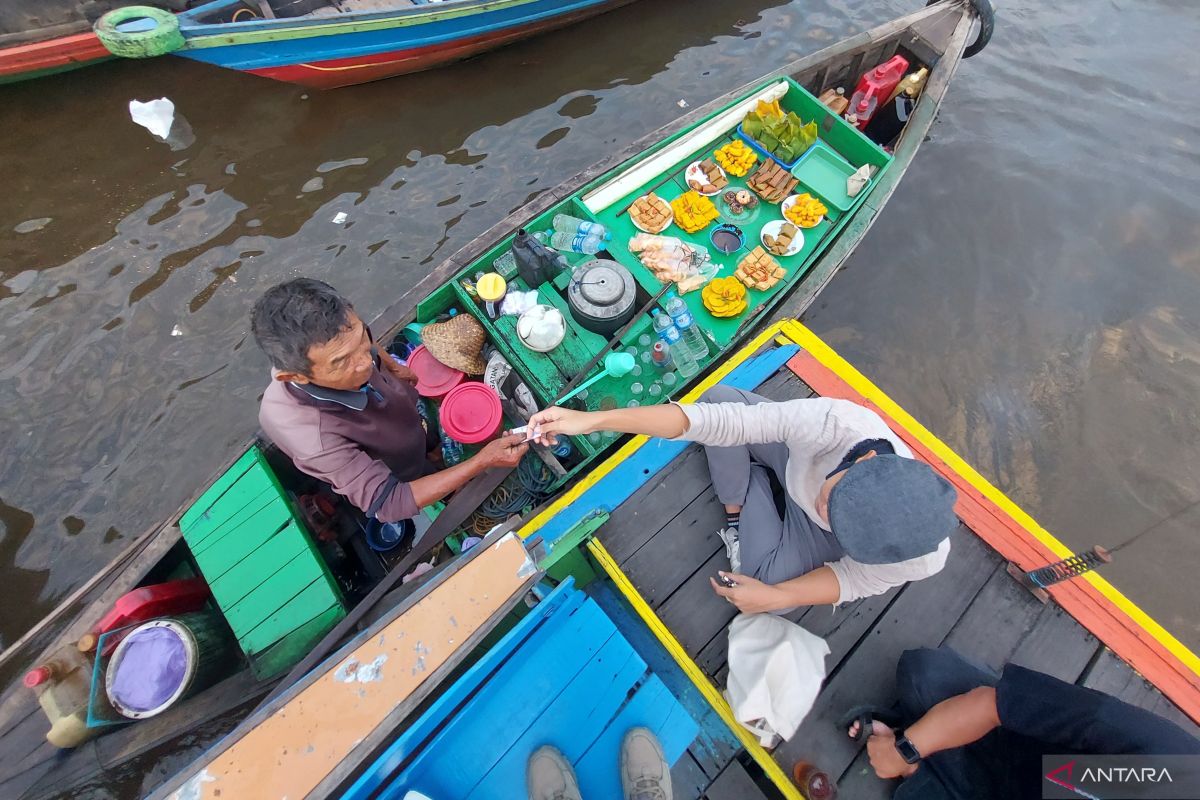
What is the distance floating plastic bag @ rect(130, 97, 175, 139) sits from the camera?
673 centimetres

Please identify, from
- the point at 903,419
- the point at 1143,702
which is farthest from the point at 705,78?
the point at 1143,702

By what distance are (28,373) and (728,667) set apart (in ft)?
23.8

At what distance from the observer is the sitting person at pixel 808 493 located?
2162 mm

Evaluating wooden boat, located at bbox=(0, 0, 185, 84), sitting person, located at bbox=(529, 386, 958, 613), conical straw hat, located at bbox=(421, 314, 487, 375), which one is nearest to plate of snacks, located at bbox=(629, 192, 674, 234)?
conical straw hat, located at bbox=(421, 314, 487, 375)

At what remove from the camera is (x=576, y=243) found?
14.4ft

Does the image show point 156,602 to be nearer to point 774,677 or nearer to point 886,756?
point 774,677

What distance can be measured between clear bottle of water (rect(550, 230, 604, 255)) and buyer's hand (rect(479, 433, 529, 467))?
1.97 metres

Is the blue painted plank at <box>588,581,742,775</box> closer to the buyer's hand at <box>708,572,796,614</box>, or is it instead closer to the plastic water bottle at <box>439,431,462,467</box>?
the buyer's hand at <box>708,572,796,614</box>

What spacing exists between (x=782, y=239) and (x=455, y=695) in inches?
166

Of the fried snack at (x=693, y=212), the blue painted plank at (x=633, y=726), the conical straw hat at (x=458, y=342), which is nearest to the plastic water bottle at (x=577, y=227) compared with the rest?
the fried snack at (x=693, y=212)

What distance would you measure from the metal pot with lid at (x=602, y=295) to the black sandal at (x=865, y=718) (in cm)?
290

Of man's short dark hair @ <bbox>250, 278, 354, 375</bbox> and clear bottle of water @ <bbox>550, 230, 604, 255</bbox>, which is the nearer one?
man's short dark hair @ <bbox>250, 278, 354, 375</bbox>

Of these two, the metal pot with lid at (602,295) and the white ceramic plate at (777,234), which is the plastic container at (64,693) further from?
the white ceramic plate at (777,234)

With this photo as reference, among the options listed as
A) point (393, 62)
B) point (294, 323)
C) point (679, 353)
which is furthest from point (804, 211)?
point (393, 62)
